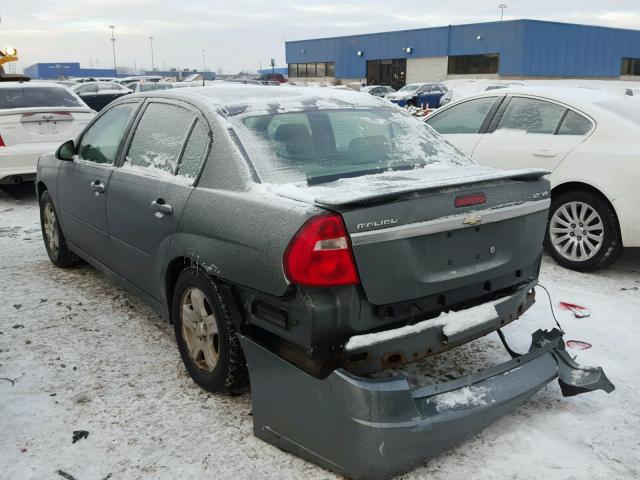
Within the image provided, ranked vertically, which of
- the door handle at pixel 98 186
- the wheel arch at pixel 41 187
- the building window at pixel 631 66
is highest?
the building window at pixel 631 66

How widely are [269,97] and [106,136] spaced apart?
1581 mm

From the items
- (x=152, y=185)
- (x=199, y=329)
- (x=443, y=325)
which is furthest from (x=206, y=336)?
(x=443, y=325)

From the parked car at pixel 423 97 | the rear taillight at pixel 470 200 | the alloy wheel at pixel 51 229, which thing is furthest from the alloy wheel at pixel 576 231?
the parked car at pixel 423 97

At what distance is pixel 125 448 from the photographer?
2854 mm

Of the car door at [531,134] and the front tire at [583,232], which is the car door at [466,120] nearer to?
the car door at [531,134]

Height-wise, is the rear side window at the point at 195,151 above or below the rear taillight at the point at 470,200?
above

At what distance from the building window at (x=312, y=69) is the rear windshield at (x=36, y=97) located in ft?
184

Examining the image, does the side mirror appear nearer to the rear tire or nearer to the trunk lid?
the rear tire

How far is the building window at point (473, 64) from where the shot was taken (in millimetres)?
49531

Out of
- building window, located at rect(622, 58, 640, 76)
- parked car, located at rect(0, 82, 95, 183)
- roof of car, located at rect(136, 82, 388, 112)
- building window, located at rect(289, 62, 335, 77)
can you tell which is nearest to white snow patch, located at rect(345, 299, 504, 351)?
roof of car, located at rect(136, 82, 388, 112)

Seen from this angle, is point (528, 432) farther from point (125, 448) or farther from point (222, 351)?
point (125, 448)

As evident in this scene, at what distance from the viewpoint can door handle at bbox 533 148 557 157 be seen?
5.53 meters

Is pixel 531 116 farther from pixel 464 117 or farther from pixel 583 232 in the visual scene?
pixel 583 232

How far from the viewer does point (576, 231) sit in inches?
214
